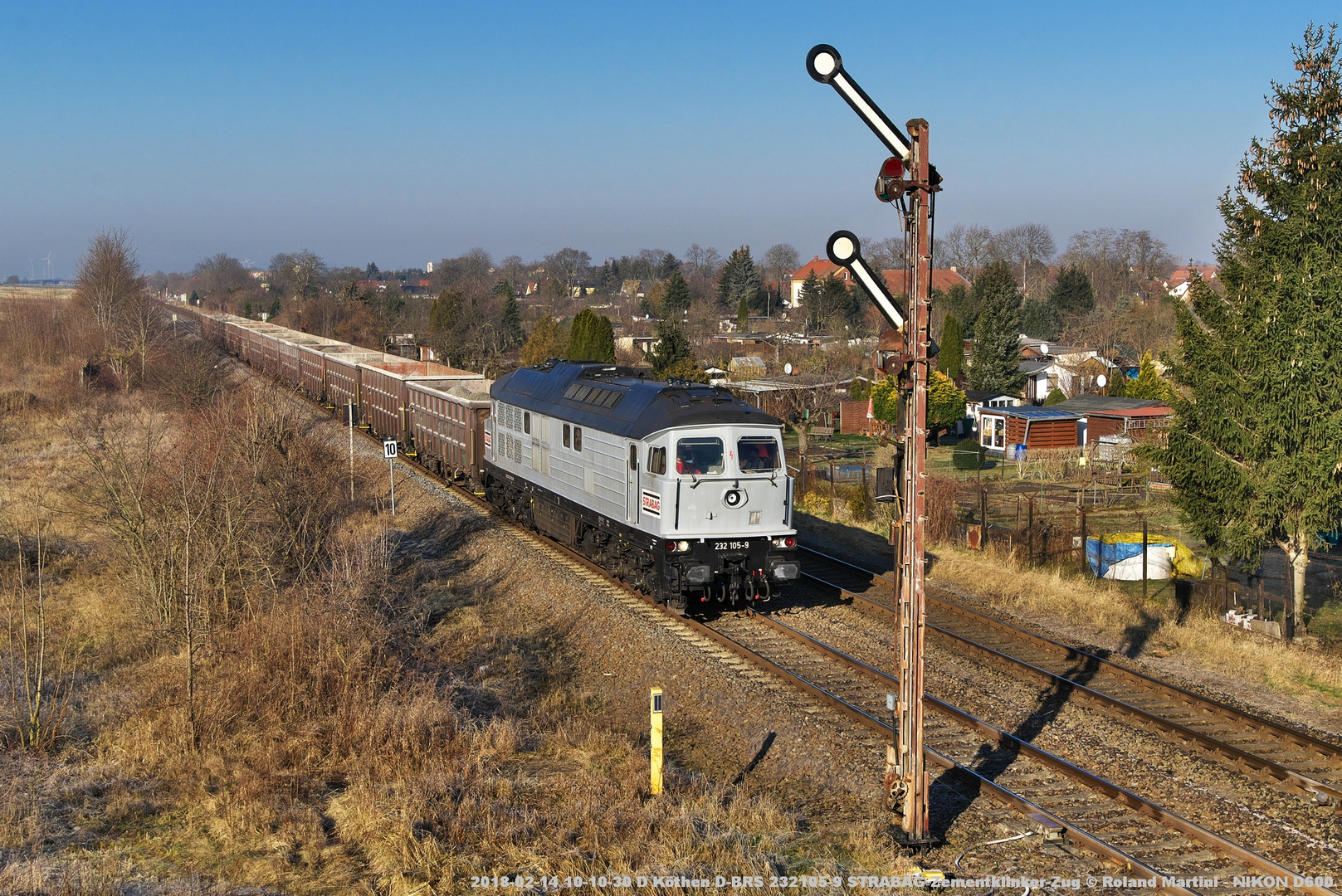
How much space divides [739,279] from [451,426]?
8677 centimetres

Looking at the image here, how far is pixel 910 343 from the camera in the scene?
8.08 meters

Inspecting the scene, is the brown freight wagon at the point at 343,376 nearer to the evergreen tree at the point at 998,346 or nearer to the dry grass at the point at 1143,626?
the dry grass at the point at 1143,626

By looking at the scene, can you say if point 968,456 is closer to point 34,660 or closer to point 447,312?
point 34,660

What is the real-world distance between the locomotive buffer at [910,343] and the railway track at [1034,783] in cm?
164

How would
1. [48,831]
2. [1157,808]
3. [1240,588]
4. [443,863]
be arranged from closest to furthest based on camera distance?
[443,863] → [48,831] → [1157,808] → [1240,588]

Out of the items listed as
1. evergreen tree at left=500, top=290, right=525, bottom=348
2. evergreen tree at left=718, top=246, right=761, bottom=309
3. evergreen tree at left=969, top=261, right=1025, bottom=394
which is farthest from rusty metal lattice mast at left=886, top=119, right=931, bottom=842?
evergreen tree at left=718, top=246, right=761, bottom=309

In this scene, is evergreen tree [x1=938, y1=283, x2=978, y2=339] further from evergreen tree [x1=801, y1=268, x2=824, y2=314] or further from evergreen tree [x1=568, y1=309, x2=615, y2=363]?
evergreen tree [x1=568, y1=309, x2=615, y2=363]

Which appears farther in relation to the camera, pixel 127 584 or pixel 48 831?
pixel 127 584

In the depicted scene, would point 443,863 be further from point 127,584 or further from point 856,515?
point 856,515

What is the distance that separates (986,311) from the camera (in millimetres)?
55750

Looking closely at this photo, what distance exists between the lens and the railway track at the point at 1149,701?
416 inches

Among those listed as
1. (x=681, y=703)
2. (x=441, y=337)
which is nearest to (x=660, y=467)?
(x=681, y=703)

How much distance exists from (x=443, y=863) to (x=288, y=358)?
42764 millimetres

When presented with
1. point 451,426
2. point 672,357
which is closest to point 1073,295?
point 672,357
